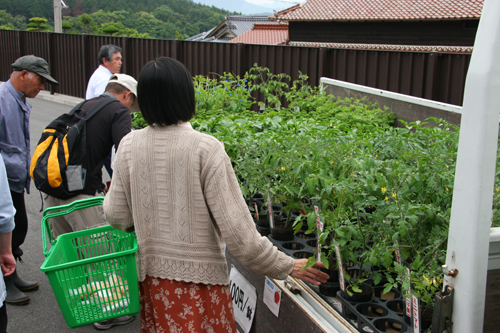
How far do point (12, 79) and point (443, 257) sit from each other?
3.04m

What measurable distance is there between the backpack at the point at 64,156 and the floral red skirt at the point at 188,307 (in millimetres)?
1244

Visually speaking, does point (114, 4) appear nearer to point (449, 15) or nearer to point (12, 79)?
point (449, 15)

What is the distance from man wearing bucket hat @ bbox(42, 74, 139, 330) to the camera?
9.21ft

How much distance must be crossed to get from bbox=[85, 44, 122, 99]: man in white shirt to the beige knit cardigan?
3.50 meters

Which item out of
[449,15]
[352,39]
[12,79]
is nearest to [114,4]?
[352,39]

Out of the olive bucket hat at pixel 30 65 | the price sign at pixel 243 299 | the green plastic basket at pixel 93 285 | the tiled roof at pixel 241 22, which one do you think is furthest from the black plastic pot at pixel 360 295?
the tiled roof at pixel 241 22

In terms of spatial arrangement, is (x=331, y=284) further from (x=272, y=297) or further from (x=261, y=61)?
(x=261, y=61)

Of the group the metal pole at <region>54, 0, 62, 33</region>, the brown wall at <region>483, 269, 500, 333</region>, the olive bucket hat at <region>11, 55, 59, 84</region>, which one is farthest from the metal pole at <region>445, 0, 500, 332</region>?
the metal pole at <region>54, 0, 62, 33</region>

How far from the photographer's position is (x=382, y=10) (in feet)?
71.6

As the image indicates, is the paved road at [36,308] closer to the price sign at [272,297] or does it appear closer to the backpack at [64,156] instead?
the backpack at [64,156]

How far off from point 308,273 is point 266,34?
37.3 metres

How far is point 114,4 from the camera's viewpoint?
54469 millimetres

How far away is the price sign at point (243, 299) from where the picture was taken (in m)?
2.49

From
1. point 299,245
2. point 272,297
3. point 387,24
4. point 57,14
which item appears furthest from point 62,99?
point 387,24
